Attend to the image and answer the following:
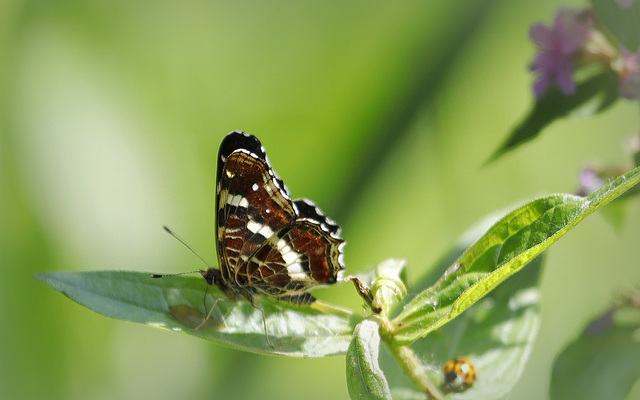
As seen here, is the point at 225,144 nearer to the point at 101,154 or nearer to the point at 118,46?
the point at 101,154

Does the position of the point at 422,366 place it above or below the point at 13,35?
below

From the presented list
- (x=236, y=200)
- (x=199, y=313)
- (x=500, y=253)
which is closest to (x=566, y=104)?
(x=500, y=253)

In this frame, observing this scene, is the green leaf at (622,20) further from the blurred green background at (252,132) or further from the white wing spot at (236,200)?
the blurred green background at (252,132)

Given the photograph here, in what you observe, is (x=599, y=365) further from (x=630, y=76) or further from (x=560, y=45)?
(x=560, y=45)

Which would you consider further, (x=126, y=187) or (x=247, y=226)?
(x=126, y=187)

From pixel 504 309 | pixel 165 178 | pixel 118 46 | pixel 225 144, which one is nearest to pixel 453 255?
pixel 504 309

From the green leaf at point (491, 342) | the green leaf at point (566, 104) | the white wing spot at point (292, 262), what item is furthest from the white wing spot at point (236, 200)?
the green leaf at point (566, 104)
